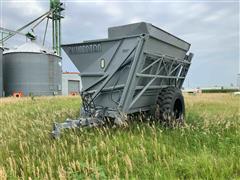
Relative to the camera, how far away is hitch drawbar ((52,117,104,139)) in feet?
15.8

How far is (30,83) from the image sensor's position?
33.9m

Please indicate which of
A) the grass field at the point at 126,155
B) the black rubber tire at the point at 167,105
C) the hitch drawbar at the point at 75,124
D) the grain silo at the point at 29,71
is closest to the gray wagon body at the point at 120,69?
the hitch drawbar at the point at 75,124

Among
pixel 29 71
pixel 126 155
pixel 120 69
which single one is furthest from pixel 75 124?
pixel 29 71

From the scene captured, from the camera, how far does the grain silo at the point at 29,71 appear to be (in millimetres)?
33906

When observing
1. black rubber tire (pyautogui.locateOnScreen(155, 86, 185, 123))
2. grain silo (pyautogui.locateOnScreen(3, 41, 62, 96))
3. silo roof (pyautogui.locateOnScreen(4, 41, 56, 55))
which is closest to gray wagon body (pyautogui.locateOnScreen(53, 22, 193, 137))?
black rubber tire (pyautogui.locateOnScreen(155, 86, 185, 123))

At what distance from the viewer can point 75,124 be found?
509cm

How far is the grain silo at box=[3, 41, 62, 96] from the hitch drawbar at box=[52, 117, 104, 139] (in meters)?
29.5

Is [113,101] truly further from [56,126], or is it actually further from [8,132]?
[8,132]

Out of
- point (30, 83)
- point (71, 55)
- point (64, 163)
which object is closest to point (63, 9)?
point (30, 83)

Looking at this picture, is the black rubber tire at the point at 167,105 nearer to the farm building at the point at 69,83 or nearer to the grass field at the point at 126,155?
the grass field at the point at 126,155

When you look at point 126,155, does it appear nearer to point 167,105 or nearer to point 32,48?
point 167,105

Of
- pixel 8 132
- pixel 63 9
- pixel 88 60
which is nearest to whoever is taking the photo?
pixel 8 132

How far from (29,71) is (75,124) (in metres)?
30.8

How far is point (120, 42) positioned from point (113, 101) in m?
1.20
